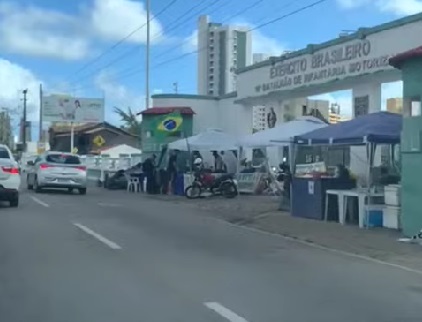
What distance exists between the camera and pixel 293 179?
20.6 m

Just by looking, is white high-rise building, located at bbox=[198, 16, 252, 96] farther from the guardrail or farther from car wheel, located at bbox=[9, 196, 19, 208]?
car wheel, located at bbox=[9, 196, 19, 208]

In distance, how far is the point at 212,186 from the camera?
28.2 m

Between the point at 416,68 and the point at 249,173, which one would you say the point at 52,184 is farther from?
the point at 416,68

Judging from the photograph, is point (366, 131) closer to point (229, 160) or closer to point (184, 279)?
point (184, 279)

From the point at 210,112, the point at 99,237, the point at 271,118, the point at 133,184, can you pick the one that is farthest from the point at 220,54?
the point at 99,237

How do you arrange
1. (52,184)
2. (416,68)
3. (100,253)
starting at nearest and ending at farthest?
1. (100,253)
2. (416,68)
3. (52,184)

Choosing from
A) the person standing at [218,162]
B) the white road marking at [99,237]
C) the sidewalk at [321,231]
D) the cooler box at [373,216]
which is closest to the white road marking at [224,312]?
the sidewalk at [321,231]

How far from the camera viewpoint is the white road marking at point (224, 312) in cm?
760

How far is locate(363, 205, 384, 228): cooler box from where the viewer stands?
56.4 ft

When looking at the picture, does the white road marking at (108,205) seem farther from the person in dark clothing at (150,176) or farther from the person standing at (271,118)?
the person standing at (271,118)

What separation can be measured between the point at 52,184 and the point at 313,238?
16.5 meters

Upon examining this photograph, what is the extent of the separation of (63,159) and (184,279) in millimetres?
20954

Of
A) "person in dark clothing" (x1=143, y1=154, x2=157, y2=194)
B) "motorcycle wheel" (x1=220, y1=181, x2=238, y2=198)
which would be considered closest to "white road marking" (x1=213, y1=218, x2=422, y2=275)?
"motorcycle wheel" (x1=220, y1=181, x2=238, y2=198)

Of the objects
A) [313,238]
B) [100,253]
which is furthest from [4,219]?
[313,238]
